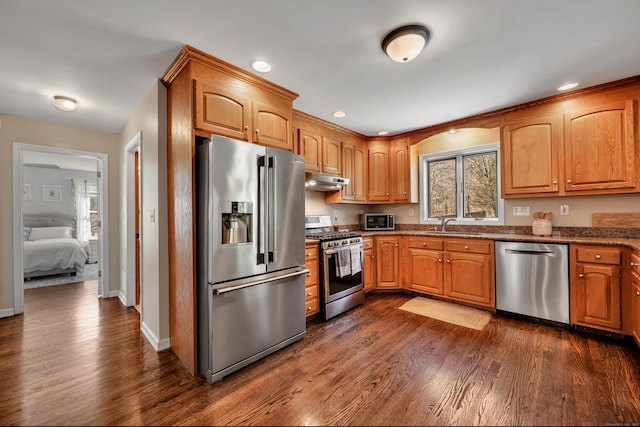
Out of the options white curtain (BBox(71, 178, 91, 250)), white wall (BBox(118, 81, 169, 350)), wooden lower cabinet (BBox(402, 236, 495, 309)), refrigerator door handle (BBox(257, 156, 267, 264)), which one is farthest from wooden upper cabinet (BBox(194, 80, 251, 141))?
white curtain (BBox(71, 178, 91, 250))

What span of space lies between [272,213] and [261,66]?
3.99 ft

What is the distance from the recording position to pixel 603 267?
246 centimetres

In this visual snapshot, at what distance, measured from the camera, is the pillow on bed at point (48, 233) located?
5852 millimetres

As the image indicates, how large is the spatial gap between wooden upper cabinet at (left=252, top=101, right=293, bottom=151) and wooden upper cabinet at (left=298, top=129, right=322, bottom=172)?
1.93 feet

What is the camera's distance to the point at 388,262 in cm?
387

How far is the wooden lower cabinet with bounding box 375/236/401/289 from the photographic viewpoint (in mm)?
3859

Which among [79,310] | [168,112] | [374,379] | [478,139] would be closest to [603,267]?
[478,139]

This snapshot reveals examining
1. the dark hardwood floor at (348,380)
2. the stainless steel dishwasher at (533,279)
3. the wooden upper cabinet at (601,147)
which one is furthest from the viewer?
the stainless steel dishwasher at (533,279)

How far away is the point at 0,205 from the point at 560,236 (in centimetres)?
642

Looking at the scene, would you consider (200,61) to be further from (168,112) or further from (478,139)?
(478,139)

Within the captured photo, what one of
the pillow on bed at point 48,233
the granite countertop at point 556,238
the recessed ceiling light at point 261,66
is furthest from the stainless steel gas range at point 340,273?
the pillow on bed at point 48,233

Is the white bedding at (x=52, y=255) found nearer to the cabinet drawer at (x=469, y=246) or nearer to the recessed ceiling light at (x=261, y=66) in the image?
the recessed ceiling light at (x=261, y=66)

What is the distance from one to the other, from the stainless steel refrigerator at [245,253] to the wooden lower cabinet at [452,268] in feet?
6.32

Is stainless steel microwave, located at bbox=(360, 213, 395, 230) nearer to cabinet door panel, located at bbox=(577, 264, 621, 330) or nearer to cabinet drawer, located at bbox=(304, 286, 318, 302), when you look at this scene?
cabinet drawer, located at bbox=(304, 286, 318, 302)
